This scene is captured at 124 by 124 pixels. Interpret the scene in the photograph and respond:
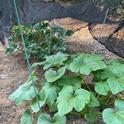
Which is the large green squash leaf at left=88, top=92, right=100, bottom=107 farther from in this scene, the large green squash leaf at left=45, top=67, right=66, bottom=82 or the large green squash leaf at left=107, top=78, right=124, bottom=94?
the large green squash leaf at left=45, top=67, right=66, bottom=82

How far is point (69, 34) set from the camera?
11.5 feet

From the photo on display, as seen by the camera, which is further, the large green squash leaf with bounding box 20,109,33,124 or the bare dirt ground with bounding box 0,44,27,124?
the bare dirt ground with bounding box 0,44,27,124

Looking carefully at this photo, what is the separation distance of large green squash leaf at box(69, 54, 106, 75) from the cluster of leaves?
769 mm

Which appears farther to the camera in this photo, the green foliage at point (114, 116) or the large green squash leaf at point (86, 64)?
the large green squash leaf at point (86, 64)

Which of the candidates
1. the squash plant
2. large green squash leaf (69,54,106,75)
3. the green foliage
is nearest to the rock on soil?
the squash plant

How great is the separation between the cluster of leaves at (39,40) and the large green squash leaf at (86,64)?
769 millimetres

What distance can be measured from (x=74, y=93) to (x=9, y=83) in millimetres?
881

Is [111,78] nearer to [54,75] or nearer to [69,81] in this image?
[69,81]

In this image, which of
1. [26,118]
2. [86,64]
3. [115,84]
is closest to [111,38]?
[86,64]

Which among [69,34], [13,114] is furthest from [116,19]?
[13,114]

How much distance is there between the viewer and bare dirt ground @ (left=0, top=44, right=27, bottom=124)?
8.28 ft

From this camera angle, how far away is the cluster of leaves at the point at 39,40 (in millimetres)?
3227

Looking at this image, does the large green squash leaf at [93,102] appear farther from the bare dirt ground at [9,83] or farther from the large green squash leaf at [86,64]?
the bare dirt ground at [9,83]

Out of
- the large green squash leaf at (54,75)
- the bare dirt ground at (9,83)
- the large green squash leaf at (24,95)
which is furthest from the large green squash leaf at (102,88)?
the bare dirt ground at (9,83)
